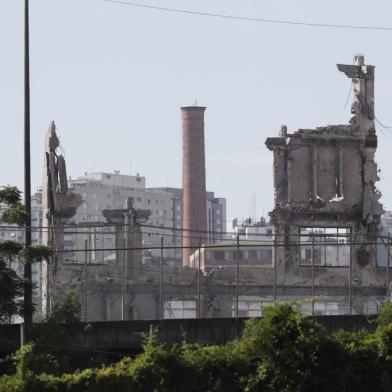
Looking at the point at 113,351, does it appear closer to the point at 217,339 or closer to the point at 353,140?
the point at 217,339

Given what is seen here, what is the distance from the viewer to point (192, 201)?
105 metres

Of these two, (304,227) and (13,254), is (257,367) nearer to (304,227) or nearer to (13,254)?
(13,254)

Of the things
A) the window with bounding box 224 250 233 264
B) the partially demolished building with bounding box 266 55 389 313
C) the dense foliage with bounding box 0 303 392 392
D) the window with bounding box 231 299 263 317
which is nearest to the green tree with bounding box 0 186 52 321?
the dense foliage with bounding box 0 303 392 392

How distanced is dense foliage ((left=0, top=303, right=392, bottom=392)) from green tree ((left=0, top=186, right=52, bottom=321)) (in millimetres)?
2966

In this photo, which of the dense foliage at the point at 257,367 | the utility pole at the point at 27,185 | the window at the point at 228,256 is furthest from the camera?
the window at the point at 228,256

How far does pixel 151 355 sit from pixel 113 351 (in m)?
5.53

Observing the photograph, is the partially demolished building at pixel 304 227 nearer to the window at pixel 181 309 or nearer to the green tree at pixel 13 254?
the window at pixel 181 309

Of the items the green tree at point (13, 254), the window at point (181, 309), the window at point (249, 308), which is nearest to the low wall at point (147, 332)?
the green tree at point (13, 254)

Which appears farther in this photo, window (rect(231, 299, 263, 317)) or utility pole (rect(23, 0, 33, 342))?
window (rect(231, 299, 263, 317))

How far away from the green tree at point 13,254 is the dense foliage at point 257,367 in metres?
2.97

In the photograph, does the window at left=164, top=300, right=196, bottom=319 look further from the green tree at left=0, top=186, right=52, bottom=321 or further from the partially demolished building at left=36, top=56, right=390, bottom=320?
the green tree at left=0, top=186, right=52, bottom=321

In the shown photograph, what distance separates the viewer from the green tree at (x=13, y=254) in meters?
31.9

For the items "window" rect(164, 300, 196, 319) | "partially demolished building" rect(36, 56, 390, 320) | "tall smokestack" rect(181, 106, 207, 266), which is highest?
"tall smokestack" rect(181, 106, 207, 266)

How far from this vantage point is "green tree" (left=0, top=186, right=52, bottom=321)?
105 ft
